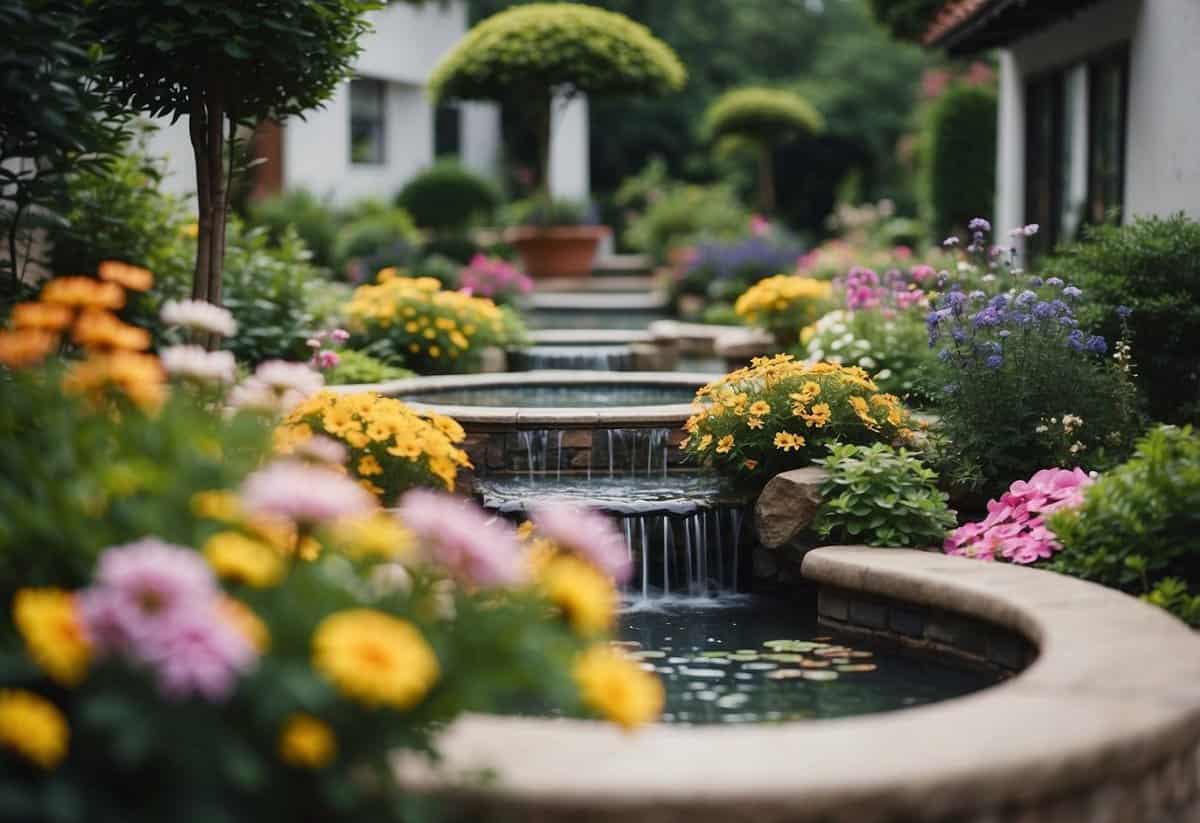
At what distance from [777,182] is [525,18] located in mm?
13290

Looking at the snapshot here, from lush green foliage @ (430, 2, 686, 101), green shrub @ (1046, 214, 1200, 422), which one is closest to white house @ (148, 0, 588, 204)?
lush green foliage @ (430, 2, 686, 101)

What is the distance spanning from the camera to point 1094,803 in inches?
137

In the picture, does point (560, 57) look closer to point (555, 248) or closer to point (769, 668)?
point (555, 248)

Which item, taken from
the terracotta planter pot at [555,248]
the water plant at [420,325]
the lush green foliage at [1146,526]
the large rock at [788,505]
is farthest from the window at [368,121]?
the lush green foliage at [1146,526]

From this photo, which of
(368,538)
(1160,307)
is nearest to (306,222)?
(1160,307)

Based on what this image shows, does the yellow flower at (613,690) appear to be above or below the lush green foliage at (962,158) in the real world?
below

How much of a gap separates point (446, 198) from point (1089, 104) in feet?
37.5

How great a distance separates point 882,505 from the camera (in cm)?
607

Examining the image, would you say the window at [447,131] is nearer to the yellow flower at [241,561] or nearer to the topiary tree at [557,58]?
the topiary tree at [557,58]

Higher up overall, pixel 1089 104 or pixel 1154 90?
pixel 1089 104

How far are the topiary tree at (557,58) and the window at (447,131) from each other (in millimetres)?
8592

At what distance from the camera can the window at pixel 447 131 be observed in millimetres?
26469

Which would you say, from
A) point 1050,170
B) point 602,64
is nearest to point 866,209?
point 602,64

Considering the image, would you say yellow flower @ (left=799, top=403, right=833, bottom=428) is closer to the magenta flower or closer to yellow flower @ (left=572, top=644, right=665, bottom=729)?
the magenta flower
